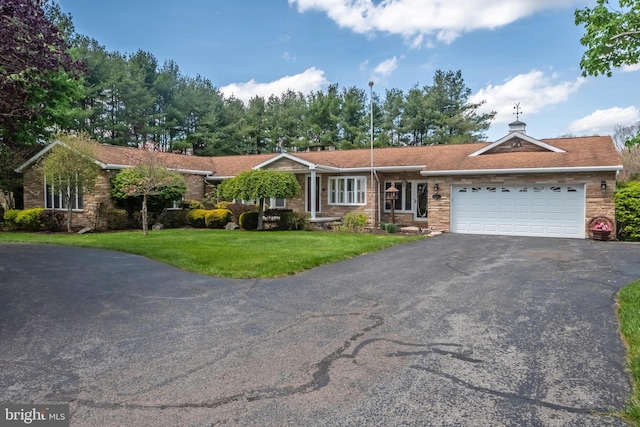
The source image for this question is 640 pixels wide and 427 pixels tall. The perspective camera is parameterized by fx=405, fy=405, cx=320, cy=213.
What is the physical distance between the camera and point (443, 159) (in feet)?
61.7

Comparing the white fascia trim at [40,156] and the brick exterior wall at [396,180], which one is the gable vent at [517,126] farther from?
the white fascia trim at [40,156]

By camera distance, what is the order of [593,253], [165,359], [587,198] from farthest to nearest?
[587,198], [593,253], [165,359]

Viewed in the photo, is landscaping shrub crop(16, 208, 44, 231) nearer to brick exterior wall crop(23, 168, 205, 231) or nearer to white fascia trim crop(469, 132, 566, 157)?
brick exterior wall crop(23, 168, 205, 231)

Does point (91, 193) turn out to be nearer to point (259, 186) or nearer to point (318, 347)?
point (259, 186)

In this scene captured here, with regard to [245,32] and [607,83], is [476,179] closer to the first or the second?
[607,83]

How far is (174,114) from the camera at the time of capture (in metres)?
36.1

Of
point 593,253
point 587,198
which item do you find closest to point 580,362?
point 593,253

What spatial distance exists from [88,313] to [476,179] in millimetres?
14832

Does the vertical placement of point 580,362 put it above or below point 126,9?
below

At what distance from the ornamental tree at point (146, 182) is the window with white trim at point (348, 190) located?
7365mm

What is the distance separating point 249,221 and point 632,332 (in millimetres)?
15285

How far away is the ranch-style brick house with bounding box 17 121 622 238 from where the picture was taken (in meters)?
15.0

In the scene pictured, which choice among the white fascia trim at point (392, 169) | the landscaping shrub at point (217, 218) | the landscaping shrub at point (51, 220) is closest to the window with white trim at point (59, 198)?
the landscaping shrub at point (51, 220)

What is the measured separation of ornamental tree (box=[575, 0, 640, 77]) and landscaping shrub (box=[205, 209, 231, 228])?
1500 cm
